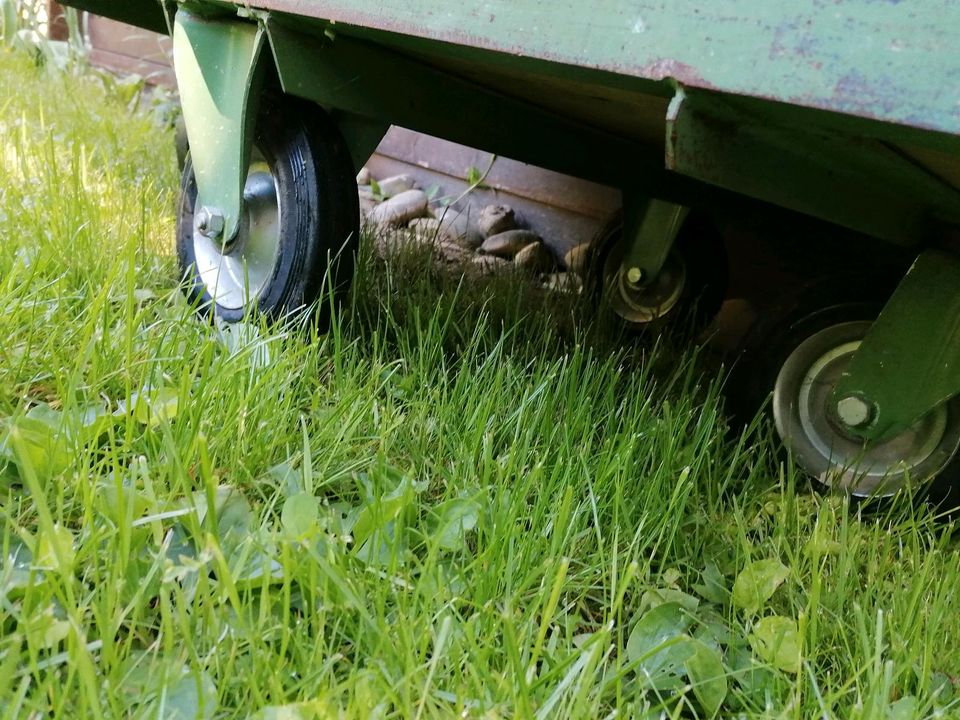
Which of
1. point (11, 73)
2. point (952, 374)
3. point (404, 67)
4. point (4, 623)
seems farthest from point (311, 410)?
point (11, 73)

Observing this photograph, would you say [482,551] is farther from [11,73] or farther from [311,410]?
[11,73]

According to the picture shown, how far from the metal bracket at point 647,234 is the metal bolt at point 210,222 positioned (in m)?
0.90

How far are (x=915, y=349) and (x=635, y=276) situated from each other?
0.74 metres

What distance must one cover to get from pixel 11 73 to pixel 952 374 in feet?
11.2

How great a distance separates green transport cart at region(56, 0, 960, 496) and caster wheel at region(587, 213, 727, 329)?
0.16 m

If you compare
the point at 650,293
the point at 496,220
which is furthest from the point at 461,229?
the point at 650,293

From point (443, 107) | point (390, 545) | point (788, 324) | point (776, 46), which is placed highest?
point (776, 46)

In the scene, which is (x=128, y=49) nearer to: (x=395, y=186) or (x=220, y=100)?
(x=395, y=186)

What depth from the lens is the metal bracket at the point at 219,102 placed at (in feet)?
4.24

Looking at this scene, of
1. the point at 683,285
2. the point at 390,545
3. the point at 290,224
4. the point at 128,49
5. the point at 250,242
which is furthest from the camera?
the point at 128,49

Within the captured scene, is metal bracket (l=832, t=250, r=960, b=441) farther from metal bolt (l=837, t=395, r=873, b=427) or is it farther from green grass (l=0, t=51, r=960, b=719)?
green grass (l=0, t=51, r=960, b=719)

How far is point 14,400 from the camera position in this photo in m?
0.98

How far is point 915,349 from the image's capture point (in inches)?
46.6

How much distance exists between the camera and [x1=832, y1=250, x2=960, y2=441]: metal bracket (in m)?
1.18
